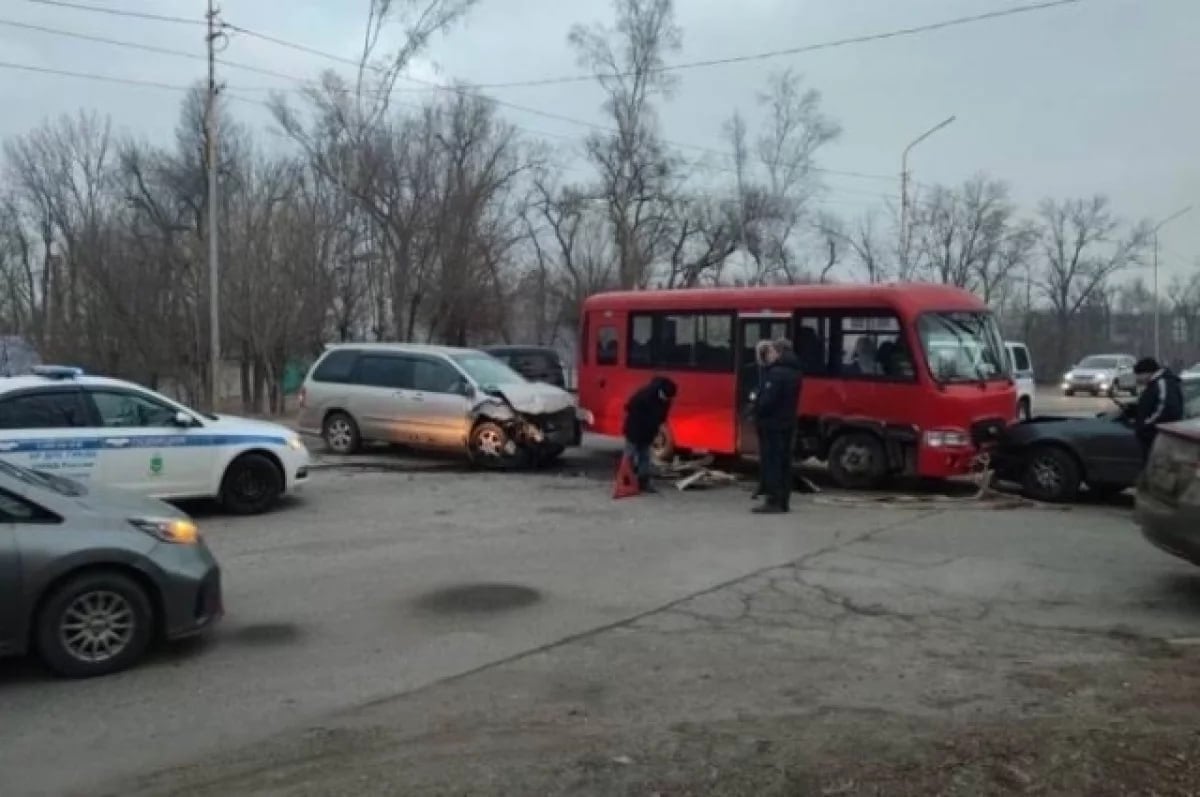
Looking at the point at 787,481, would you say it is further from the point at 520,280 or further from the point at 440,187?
the point at 520,280

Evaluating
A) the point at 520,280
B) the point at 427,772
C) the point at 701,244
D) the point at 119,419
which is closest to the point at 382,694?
the point at 427,772

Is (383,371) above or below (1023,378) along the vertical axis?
above

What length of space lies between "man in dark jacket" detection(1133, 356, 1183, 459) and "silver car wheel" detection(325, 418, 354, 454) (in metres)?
11.6

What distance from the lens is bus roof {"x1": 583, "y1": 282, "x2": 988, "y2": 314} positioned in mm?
13773

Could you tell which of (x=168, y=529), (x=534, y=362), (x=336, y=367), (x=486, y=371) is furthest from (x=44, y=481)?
(x=534, y=362)

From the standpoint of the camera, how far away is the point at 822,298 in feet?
47.2

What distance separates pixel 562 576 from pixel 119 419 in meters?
5.24

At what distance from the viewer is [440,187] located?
3644cm

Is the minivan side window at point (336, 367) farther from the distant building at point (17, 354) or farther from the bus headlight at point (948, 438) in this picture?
Result: the distant building at point (17, 354)

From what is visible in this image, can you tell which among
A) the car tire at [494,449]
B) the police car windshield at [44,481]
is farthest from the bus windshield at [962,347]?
the police car windshield at [44,481]

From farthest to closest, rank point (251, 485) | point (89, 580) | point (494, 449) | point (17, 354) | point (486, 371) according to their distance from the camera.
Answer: point (17, 354)
point (486, 371)
point (494, 449)
point (251, 485)
point (89, 580)

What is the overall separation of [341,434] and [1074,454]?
11.1m

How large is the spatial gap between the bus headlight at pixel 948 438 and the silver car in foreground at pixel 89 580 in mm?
8991

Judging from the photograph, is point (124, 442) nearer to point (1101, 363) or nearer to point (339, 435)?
point (339, 435)
